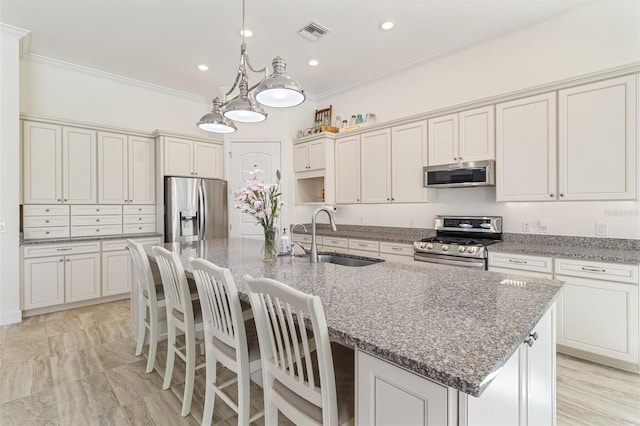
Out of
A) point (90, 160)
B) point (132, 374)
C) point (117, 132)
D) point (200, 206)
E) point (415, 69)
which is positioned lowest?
point (132, 374)

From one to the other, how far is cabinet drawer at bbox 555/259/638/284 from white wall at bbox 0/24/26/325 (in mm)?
5291

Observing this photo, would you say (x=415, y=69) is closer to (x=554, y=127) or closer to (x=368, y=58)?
(x=368, y=58)

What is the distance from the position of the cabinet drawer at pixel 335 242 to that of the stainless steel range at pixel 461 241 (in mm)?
1046

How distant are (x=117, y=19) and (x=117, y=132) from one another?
159cm

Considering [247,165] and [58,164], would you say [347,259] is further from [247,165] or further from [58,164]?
[58,164]

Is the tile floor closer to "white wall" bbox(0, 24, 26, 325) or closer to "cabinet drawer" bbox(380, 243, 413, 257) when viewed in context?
"white wall" bbox(0, 24, 26, 325)

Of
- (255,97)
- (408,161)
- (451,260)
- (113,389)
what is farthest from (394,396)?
(408,161)

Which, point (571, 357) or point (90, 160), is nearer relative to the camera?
point (571, 357)

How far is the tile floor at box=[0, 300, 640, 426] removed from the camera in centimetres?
186

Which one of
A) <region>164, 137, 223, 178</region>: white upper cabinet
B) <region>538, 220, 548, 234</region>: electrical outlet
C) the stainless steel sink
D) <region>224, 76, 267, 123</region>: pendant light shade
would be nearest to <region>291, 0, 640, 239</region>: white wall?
<region>538, 220, 548, 234</region>: electrical outlet

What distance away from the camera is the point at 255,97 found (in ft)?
6.93

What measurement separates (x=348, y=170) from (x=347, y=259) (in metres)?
2.39

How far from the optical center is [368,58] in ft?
12.9

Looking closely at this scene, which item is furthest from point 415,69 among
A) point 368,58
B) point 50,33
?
point 50,33
